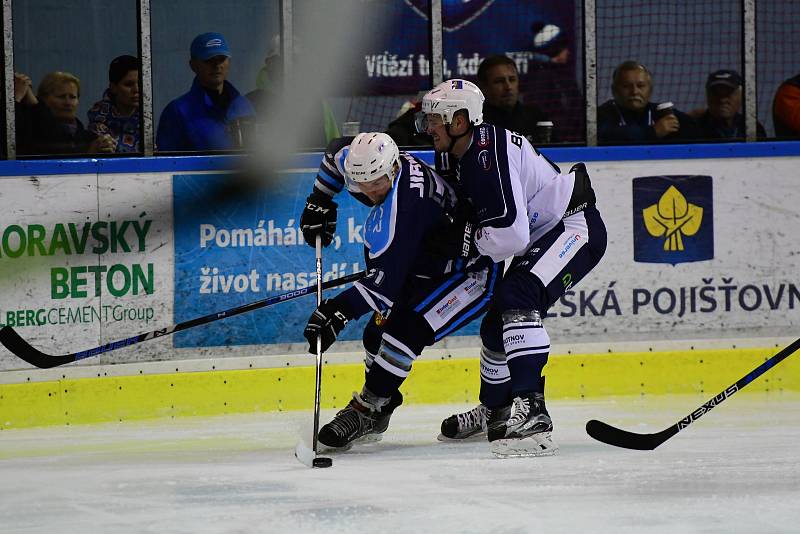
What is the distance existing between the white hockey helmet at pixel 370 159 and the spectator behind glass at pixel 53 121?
156cm

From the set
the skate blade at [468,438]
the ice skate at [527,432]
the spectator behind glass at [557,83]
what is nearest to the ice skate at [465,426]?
the skate blade at [468,438]

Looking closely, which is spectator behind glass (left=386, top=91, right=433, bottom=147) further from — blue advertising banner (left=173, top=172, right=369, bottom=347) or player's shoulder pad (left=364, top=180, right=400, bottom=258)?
player's shoulder pad (left=364, top=180, right=400, bottom=258)

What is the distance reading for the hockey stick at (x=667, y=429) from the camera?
13.2 ft

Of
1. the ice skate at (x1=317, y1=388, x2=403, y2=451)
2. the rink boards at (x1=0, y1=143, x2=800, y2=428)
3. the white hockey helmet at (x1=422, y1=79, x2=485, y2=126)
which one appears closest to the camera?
the white hockey helmet at (x1=422, y1=79, x2=485, y2=126)

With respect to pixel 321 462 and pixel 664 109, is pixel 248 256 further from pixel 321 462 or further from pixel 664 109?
pixel 664 109

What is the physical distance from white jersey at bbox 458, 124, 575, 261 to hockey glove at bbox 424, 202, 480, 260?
71mm

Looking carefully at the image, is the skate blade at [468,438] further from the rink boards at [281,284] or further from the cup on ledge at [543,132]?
the cup on ledge at [543,132]

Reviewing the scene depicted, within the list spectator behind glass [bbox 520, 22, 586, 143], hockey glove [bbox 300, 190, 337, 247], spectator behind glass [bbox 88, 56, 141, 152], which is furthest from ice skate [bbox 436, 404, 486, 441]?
spectator behind glass [bbox 88, 56, 141, 152]

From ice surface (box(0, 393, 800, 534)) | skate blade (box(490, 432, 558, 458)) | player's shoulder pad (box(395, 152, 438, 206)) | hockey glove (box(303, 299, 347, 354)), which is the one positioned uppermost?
player's shoulder pad (box(395, 152, 438, 206))

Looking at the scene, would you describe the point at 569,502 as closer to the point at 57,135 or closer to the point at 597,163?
the point at 597,163

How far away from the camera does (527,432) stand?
4.05 meters

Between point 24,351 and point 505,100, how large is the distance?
2155mm

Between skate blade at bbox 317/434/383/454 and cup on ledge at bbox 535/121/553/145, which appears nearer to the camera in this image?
skate blade at bbox 317/434/383/454

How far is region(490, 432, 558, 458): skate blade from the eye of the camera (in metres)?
4.06
